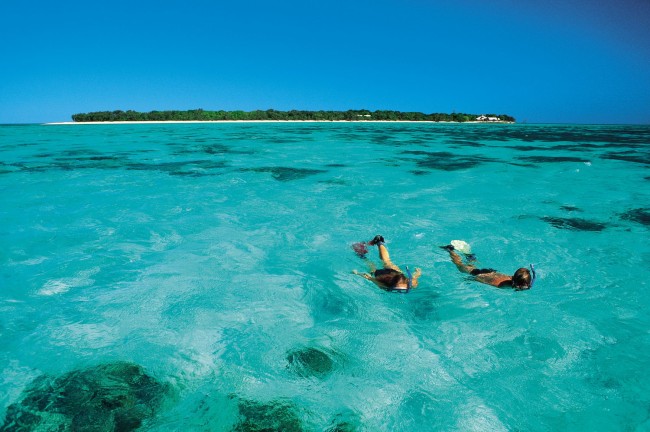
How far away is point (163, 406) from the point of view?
3.09 m

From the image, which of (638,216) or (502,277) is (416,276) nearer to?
(502,277)

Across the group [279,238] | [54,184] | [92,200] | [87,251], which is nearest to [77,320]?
[87,251]

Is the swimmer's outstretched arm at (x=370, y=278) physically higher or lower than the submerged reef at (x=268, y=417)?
higher

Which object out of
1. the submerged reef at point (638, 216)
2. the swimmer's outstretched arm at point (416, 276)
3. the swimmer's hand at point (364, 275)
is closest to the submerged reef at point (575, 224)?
the submerged reef at point (638, 216)

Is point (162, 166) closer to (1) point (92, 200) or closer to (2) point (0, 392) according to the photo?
(1) point (92, 200)

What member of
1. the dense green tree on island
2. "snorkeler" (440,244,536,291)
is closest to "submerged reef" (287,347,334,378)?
"snorkeler" (440,244,536,291)

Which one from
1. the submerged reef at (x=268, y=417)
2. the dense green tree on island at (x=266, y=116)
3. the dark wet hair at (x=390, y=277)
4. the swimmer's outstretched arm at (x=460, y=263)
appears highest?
the dense green tree on island at (x=266, y=116)

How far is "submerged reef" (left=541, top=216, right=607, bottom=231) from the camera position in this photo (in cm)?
775

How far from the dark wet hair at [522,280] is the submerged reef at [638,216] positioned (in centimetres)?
556

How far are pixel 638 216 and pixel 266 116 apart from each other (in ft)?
243

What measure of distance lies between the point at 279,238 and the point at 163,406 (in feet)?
14.0

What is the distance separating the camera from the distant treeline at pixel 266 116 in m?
70.0

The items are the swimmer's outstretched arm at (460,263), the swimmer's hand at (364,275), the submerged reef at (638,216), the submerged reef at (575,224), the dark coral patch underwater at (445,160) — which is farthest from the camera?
the dark coral patch underwater at (445,160)

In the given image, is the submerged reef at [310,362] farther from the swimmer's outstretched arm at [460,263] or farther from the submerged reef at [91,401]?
the swimmer's outstretched arm at [460,263]
